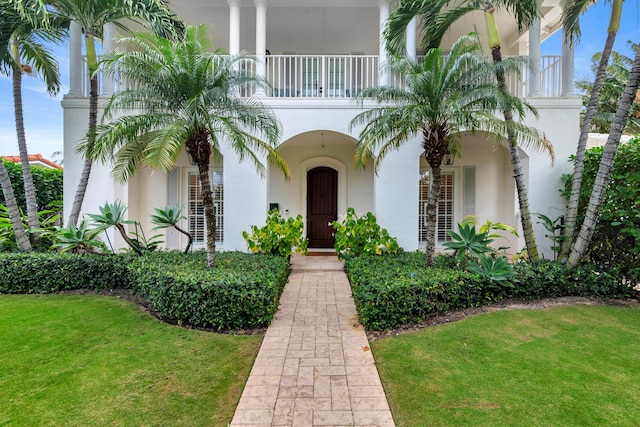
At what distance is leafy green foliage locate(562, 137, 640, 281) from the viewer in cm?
575

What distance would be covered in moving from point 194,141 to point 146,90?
48.6 inches

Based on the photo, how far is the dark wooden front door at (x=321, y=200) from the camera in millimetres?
11000

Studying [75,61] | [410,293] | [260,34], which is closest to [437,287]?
[410,293]

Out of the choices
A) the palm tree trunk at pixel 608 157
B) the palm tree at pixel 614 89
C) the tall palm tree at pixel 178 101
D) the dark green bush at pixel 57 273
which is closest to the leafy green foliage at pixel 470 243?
the palm tree trunk at pixel 608 157

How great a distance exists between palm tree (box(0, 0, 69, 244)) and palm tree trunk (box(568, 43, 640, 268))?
11.2 meters

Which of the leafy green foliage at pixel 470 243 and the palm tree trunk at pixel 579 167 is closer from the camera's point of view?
the leafy green foliage at pixel 470 243

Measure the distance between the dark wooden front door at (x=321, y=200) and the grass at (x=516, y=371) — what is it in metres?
6.53

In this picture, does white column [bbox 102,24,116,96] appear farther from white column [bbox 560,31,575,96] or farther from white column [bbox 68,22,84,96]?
→ white column [bbox 560,31,575,96]

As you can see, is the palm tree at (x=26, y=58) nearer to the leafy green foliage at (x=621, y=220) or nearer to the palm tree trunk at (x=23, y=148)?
the palm tree trunk at (x=23, y=148)

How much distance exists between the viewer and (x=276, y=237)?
791cm

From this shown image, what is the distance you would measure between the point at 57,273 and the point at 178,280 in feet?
11.4

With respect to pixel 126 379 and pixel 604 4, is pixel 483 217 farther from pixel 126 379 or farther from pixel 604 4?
pixel 126 379

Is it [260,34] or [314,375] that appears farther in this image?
[260,34]

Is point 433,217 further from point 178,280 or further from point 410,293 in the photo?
point 178,280
